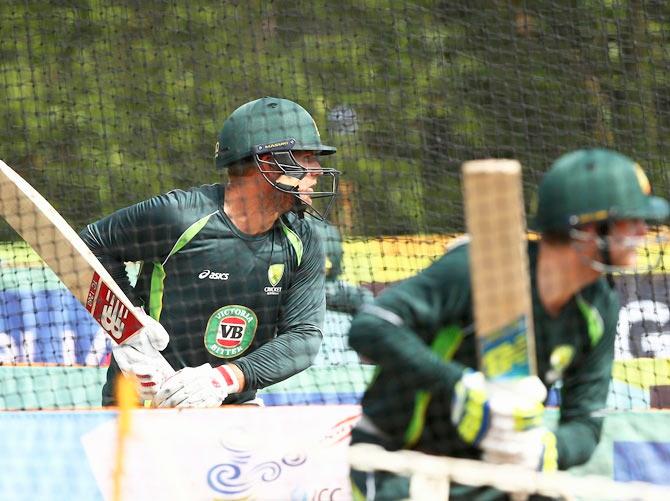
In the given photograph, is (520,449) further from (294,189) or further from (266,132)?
(266,132)

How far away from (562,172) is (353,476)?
90 cm

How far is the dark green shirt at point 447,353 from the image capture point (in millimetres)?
2643

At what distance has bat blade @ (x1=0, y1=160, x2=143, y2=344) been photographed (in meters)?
4.29

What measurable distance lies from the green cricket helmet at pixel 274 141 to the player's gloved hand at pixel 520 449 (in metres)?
2.21

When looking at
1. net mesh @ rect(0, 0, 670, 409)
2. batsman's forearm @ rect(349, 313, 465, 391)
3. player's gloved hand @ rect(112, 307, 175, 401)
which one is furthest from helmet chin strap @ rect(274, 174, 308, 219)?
net mesh @ rect(0, 0, 670, 409)

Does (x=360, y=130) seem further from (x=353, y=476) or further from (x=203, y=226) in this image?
(x=353, y=476)

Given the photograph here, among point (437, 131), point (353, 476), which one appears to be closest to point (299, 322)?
point (353, 476)

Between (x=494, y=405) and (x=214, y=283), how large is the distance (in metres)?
2.37

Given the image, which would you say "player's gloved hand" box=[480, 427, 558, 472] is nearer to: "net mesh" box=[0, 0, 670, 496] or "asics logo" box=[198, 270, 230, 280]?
"asics logo" box=[198, 270, 230, 280]

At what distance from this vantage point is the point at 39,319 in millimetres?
6957

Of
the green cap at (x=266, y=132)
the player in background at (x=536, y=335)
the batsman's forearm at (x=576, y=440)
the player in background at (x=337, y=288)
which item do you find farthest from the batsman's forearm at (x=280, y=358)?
the batsman's forearm at (x=576, y=440)

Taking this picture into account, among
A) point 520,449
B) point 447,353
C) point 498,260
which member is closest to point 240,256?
point 447,353

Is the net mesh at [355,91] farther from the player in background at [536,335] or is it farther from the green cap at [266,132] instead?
the player in background at [536,335]

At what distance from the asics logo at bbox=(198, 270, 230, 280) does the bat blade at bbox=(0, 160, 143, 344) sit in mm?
446
